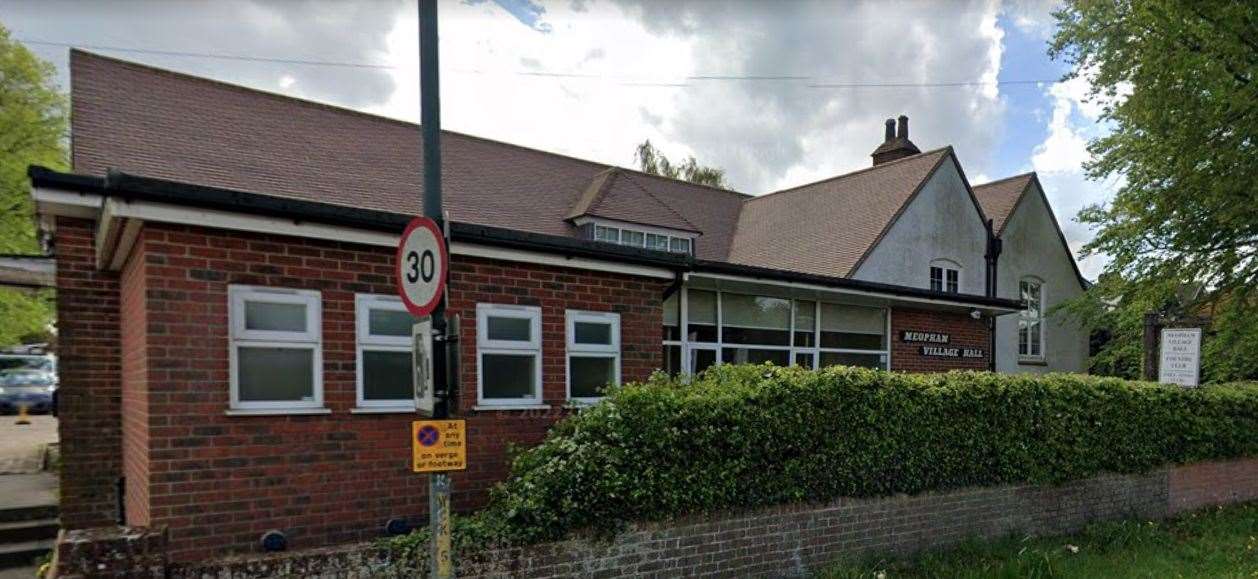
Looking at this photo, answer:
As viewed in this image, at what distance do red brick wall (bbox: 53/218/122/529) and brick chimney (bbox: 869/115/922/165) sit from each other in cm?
2308

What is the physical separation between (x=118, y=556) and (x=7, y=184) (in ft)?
77.8

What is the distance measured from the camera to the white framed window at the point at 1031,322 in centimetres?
2216

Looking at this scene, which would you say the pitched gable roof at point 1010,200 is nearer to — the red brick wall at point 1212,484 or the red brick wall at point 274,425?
the red brick wall at point 1212,484

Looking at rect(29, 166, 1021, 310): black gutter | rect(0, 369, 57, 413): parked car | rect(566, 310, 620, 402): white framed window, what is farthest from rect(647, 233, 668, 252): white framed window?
rect(0, 369, 57, 413): parked car

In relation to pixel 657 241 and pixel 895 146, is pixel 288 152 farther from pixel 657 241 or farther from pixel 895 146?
pixel 895 146

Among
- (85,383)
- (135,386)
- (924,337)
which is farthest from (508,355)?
(924,337)

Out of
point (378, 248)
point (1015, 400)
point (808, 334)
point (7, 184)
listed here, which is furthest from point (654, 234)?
point (7, 184)

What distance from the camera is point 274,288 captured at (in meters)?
5.83

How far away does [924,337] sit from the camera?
530 inches

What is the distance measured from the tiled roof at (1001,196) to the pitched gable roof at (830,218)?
135 inches

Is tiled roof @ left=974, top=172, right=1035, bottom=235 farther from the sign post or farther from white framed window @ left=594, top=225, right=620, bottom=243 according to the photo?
the sign post

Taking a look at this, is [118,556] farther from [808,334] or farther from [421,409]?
[808,334]

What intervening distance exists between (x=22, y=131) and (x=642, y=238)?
66.8 ft

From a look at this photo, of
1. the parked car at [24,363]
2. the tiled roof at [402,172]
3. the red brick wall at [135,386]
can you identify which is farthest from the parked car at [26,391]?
the red brick wall at [135,386]
